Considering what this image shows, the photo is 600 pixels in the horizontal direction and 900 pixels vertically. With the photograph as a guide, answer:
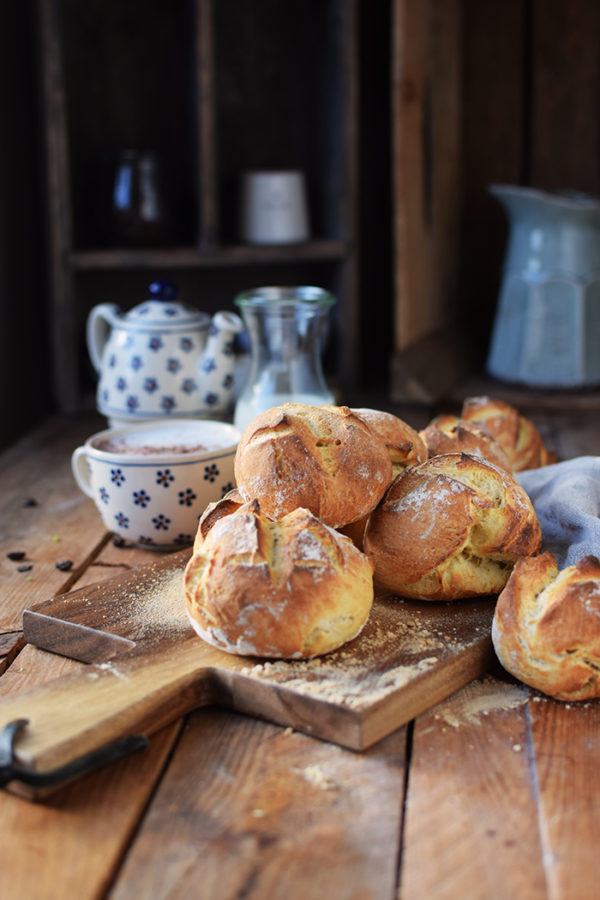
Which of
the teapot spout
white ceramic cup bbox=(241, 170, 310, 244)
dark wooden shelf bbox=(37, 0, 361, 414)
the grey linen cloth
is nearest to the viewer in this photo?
the grey linen cloth

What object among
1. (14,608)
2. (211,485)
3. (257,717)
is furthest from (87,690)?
(211,485)

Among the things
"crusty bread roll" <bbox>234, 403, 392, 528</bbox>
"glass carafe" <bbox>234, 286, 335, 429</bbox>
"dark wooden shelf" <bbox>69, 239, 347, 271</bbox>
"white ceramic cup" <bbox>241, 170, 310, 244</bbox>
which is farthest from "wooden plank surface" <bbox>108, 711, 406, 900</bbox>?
"white ceramic cup" <bbox>241, 170, 310, 244</bbox>

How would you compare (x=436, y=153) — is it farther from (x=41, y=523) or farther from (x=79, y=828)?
(x=79, y=828)

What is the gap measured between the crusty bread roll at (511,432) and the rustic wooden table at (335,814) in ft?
1.66

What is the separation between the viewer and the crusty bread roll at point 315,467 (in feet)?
3.03

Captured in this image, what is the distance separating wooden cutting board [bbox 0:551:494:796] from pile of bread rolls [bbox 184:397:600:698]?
26mm

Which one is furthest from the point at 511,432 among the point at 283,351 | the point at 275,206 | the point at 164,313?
the point at 275,206

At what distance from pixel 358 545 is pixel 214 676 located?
0.81 ft

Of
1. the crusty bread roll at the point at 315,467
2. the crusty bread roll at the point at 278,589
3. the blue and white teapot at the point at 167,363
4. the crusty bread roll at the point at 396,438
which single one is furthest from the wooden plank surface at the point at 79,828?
the blue and white teapot at the point at 167,363

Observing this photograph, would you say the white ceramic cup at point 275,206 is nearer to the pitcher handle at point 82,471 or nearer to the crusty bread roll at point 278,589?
the pitcher handle at point 82,471

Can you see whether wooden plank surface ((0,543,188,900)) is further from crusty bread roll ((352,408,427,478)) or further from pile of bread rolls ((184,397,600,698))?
crusty bread roll ((352,408,427,478))

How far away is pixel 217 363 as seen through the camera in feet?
5.16

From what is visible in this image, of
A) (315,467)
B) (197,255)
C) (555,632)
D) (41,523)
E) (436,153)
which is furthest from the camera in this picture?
(436,153)

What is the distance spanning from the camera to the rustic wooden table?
2.04 feet
